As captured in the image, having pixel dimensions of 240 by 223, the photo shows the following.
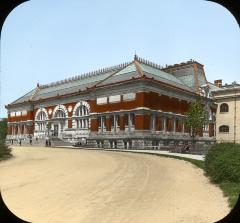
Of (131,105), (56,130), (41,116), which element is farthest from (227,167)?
(41,116)

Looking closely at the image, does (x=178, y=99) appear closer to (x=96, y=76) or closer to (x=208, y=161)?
(x=96, y=76)

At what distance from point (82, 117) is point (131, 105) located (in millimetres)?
A: 13604

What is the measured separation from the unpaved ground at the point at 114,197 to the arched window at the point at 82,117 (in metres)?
41.0

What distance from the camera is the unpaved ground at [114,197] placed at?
841 cm

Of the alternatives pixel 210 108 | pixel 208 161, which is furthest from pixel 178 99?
pixel 208 161

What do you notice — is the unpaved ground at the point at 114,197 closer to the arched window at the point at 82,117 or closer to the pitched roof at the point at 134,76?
the pitched roof at the point at 134,76

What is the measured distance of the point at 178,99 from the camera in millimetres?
44375

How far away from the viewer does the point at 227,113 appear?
1975 inches

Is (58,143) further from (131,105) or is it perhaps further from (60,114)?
(131,105)

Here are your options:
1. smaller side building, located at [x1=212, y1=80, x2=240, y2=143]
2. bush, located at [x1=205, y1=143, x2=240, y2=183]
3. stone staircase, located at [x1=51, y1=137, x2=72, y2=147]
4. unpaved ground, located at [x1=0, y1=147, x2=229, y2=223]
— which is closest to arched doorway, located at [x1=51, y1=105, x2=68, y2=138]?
stone staircase, located at [x1=51, y1=137, x2=72, y2=147]

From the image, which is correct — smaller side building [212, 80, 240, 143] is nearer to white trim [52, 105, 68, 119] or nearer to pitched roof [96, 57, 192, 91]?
pitched roof [96, 57, 192, 91]

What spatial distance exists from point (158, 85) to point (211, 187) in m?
34.6

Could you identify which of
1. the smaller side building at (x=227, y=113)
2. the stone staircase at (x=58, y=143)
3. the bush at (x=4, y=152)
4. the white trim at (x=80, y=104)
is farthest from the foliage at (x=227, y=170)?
the stone staircase at (x=58, y=143)

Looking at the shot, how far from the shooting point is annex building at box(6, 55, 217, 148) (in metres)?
46.3
